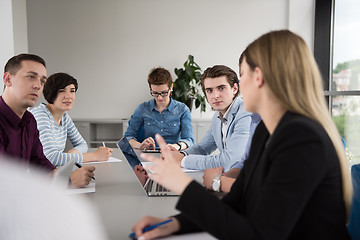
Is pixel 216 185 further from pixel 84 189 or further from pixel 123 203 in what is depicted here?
pixel 84 189

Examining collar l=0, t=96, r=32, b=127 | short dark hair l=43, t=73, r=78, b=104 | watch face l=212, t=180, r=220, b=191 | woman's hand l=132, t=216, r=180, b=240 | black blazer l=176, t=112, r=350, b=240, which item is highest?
short dark hair l=43, t=73, r=78, b=104

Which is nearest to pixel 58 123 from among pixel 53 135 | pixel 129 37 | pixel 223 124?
pixel 53 135

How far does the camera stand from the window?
4.24 metres

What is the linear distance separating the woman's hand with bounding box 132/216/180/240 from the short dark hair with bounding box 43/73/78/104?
1.75m

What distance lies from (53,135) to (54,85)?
0.41 m

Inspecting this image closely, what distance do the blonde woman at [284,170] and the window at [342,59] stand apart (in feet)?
10.5

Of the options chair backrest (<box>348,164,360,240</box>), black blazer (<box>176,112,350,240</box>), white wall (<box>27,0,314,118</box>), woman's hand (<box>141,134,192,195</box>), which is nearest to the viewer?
black blazer (<box>176,112,350,240</box>)

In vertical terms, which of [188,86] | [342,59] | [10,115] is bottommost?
[10,115]

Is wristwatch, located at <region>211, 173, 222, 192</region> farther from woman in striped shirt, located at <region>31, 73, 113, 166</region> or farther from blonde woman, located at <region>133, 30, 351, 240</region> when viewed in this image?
woman in striped shirt, located at <region>31, 73, 113, 166</region>

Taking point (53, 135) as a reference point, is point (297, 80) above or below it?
above

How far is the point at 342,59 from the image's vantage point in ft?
15.1

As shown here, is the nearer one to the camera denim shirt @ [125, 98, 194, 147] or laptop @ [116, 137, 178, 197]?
laptop @ [116, 137, 178, 197]

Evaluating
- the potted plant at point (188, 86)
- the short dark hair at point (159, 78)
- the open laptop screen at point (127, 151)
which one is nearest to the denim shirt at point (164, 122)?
the short dark hair at point (159, 78)

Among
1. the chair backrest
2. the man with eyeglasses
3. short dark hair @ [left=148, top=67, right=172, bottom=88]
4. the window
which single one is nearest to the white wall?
the window
